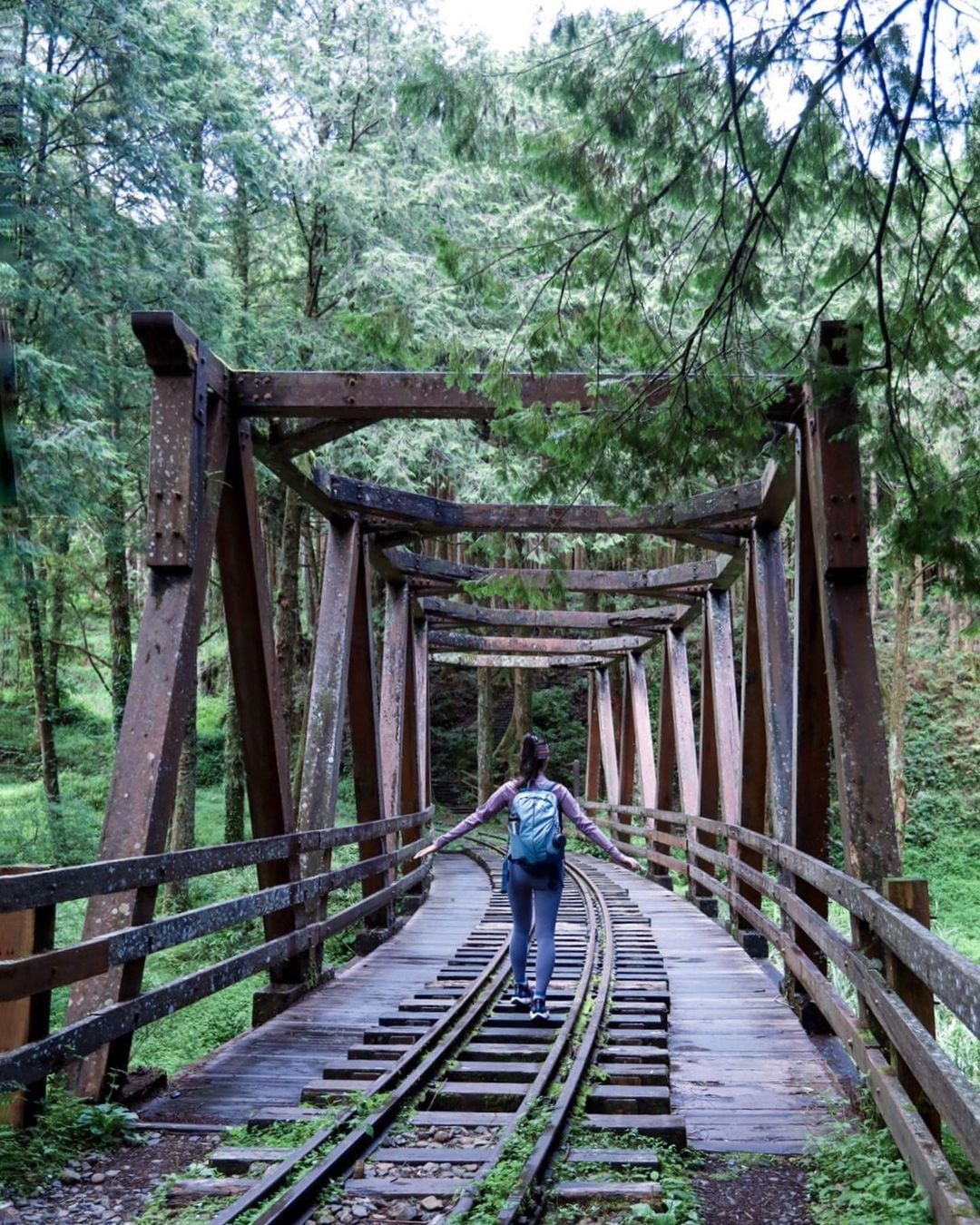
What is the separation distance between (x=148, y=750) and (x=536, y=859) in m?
2.24

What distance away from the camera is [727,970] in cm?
830

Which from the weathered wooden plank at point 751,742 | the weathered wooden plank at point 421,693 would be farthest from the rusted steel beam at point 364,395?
the weathered wooden plank at point 421,693

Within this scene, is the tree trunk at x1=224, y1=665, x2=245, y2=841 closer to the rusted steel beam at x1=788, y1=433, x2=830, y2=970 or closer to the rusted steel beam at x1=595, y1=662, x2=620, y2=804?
the rusted steel beam at x1=595, y1=662, x2=620, y2=804

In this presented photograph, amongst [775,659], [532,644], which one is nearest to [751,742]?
[775,659]

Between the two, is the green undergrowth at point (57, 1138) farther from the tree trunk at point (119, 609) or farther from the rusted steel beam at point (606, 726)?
the rusted steel beam at point (606, 726)

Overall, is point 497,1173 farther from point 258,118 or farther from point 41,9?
point 258,118

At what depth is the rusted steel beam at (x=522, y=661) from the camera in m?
21.9

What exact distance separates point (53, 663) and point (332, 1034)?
1214cm

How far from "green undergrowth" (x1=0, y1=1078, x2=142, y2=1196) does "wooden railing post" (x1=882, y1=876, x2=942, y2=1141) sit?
113 inches

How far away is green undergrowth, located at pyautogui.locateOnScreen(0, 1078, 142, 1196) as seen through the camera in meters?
3.62

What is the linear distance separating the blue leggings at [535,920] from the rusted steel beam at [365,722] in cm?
315

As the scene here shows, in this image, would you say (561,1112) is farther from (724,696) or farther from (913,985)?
(724,696)

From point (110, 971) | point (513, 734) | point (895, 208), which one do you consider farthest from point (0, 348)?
point (513, 734)

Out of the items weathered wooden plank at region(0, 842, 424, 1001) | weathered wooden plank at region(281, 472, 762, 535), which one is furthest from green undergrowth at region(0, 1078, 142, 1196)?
weathered wooden plank at region(281, 472, 762, 535)
